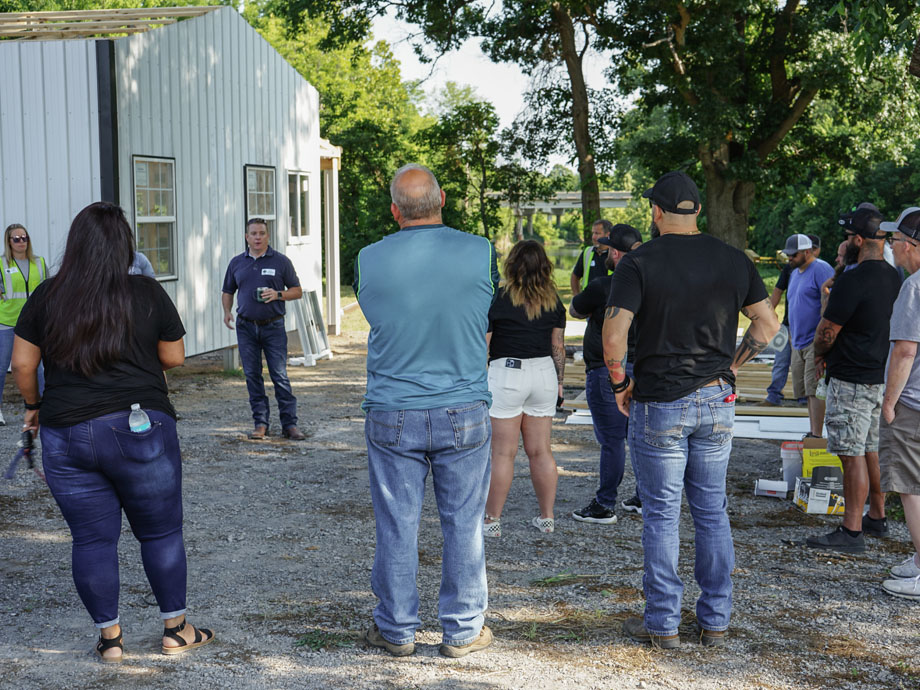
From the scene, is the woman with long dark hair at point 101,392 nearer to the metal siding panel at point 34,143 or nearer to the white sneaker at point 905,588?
the white sneaker at point 905,588

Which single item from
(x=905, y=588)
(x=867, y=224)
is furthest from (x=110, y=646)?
(x=867, y=224)

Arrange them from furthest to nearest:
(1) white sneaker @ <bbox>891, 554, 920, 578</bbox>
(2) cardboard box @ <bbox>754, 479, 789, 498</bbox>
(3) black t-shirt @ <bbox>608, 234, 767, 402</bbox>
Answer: (2) cardboard box @ <bbox>754, 479, 789, 498</bbox>, (1) white sneaker @ <bbox>891, 554, 920, 578</bbox>, (3) black t-shirt @ <bbox>608, 234, 767, 402</bbox>

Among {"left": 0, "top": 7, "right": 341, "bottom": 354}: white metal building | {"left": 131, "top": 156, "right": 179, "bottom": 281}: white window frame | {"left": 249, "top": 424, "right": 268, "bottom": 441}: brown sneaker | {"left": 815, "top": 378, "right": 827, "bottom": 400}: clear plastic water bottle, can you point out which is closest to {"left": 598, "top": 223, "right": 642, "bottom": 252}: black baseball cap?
{"left": 815, "top": 378, "right": 827, "bottom": 400}: clear plastic water bottle

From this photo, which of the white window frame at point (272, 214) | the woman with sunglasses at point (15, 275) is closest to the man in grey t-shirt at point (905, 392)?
the woman with sunglasses at point (15, 275)

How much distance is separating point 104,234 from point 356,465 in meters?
4.67

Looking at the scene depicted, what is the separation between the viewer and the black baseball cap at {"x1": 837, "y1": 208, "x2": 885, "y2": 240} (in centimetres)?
568

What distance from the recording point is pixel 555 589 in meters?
5.13

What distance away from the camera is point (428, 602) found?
16.1 ft

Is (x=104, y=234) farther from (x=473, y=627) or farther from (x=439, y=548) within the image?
(x=439, y=548)

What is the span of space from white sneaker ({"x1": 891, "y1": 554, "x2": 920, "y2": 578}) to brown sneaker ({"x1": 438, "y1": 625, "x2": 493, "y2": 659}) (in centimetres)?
238

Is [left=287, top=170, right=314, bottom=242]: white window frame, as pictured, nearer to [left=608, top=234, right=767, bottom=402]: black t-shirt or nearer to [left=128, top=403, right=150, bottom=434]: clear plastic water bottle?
[left=128, top=403, right=150, bottom=434]: clear plastic water bottle

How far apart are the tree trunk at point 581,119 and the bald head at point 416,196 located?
1753cm

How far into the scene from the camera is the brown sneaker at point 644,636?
13.9 feet

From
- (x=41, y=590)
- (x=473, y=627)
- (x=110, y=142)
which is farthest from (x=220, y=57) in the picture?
(x=473, y=627)
